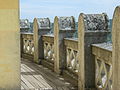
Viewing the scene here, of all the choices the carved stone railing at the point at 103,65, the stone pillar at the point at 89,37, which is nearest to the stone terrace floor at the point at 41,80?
the stone pillar at the point at 89,37

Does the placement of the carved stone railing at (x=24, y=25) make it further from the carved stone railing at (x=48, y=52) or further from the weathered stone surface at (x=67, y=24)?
the weathered stone surface at (x=67, y=24)

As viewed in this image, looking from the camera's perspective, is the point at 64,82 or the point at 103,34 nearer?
the point at 103,34

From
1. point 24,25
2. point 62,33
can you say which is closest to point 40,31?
point 62,33

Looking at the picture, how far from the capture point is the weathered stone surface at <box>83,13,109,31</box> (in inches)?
213

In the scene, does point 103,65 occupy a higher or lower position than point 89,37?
lower

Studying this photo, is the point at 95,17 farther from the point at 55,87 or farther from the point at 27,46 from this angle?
the point at 27,46

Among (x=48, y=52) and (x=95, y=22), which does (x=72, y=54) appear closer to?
(x=95, y=22)

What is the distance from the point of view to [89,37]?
5.44 metres

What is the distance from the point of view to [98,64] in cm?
525

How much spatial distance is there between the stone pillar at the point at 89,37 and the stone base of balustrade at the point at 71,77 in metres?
0.75

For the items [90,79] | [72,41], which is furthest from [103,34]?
[72,41]

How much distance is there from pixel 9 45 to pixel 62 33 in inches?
202

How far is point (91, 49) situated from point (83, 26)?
0.47 m

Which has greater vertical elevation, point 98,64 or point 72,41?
point 72,41
